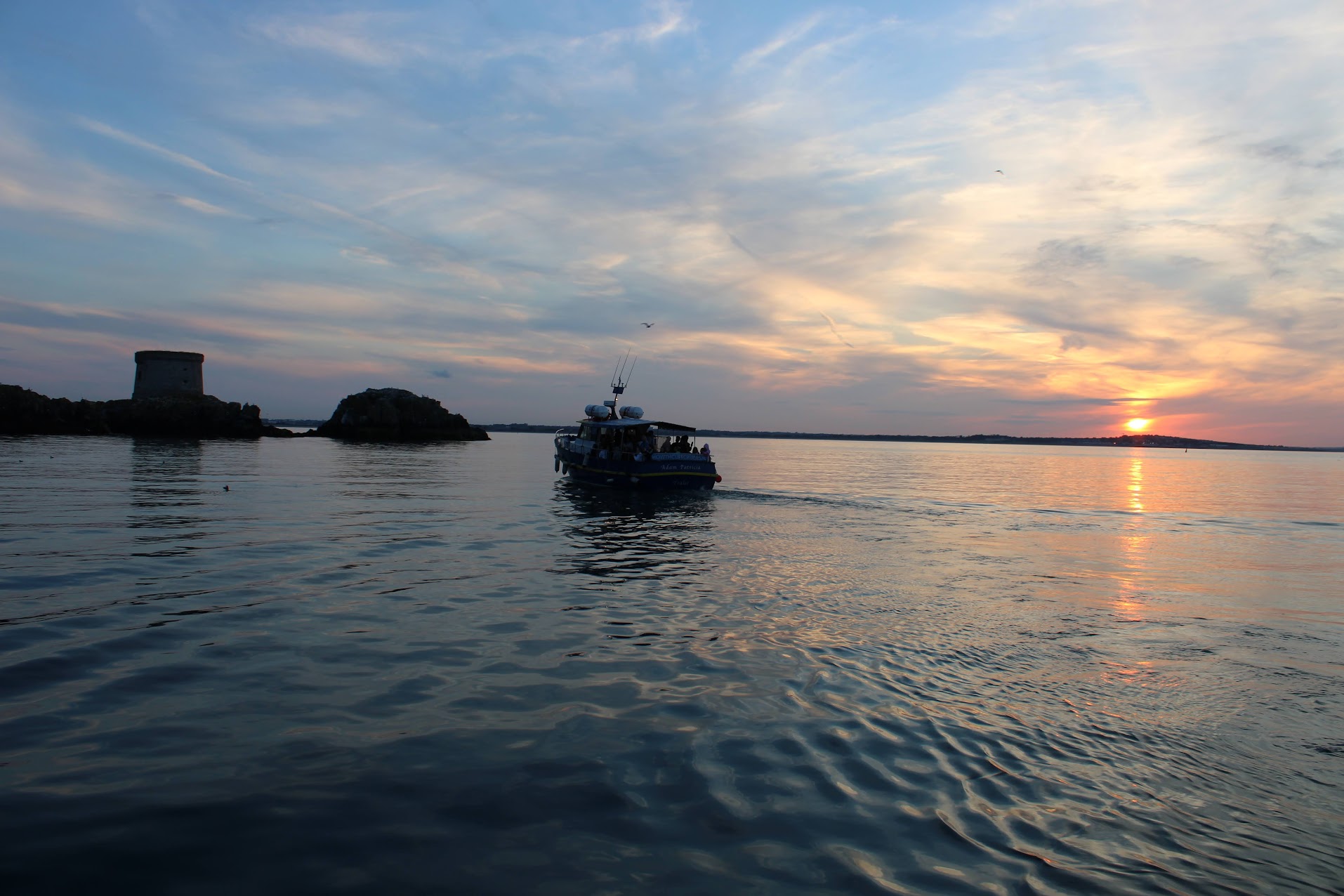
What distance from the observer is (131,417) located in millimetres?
99500

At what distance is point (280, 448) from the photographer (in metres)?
79.4

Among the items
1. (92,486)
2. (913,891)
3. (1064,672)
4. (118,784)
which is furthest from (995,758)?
(92,486)

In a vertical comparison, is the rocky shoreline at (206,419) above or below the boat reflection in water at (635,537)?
above

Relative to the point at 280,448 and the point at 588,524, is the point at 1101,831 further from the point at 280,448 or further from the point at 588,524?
the point at 280,448

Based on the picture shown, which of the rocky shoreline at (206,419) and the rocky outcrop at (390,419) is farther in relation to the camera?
the rocky outcrop at (390,419)

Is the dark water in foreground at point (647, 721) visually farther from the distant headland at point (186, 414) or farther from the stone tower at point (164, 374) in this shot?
the stone tower at point (164, 374)

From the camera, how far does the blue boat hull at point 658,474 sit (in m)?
38.3

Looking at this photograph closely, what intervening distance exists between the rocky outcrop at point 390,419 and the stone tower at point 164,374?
68.1 feet

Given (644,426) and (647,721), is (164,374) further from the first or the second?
(647,721)

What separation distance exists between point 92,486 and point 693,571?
29.6 m

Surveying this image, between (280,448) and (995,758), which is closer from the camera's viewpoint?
(995,758)

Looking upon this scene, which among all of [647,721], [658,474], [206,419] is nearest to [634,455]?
[658,474]

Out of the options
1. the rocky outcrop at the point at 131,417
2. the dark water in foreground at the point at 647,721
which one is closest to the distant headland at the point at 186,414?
the rocky outcrop at the point at 131,417

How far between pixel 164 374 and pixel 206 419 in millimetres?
12989
